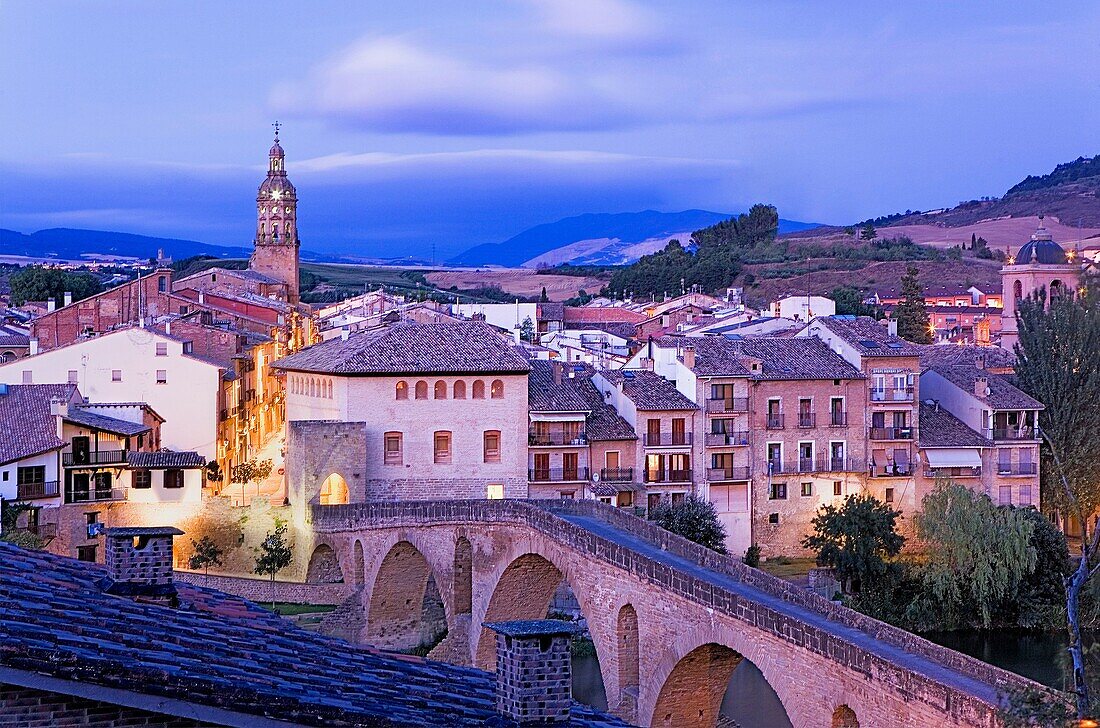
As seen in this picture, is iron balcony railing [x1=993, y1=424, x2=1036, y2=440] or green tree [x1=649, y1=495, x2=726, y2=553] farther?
iron balcony railing [x1=993, y1=424, x2=1036, y2=440]

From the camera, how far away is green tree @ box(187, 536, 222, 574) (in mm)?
35312

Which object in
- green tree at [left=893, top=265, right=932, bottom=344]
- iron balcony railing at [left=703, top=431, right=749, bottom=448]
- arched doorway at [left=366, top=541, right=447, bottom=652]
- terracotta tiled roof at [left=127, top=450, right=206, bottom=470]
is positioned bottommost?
arched doorway at [left=366, top=541, right=447, bottom=652]

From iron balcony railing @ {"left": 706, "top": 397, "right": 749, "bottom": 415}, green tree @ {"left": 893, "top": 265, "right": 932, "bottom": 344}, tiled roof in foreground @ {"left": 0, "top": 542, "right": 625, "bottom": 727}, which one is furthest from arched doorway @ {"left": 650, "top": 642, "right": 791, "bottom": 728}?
green tree @ {"left": 893, "top": 265, "right": 932, "bottom": 344}

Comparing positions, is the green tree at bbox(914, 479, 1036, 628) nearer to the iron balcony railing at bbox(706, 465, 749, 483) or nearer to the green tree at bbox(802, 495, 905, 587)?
the green tree at bbox(802, 495, 905, 587)

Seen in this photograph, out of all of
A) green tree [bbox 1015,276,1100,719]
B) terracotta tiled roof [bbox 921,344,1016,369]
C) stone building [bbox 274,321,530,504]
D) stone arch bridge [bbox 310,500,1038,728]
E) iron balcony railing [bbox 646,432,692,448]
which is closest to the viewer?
stone arch bridge [bbox 310,500,1038,728]

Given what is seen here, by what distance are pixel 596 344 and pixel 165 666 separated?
165ft

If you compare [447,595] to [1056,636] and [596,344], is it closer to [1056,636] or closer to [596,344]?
[1056,636]

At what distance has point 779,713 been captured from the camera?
29.5 m

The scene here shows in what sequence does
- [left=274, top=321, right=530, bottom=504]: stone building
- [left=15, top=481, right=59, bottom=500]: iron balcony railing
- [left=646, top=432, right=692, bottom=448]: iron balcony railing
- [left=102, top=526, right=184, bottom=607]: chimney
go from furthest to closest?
1. [left=646, top=432, right=692, bottom=448]: iron balcony railing
2. [left=274, top=321, right=530, bottom=504]: stone building
3. [left=15, top=481, right=59, bottom=500]: iron balcony railing
4. [left=102, top=526, right=184, bottom=607]: chimney

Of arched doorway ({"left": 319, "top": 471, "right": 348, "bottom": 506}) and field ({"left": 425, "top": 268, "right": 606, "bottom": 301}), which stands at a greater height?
field ({"left": 425, "top": 268, "right": 606, "bottom": 301})

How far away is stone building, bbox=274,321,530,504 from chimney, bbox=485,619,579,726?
2725 cm

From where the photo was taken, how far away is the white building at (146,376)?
1572 inches

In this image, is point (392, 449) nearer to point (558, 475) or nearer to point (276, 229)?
point (558, 475)

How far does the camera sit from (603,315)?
255ft
